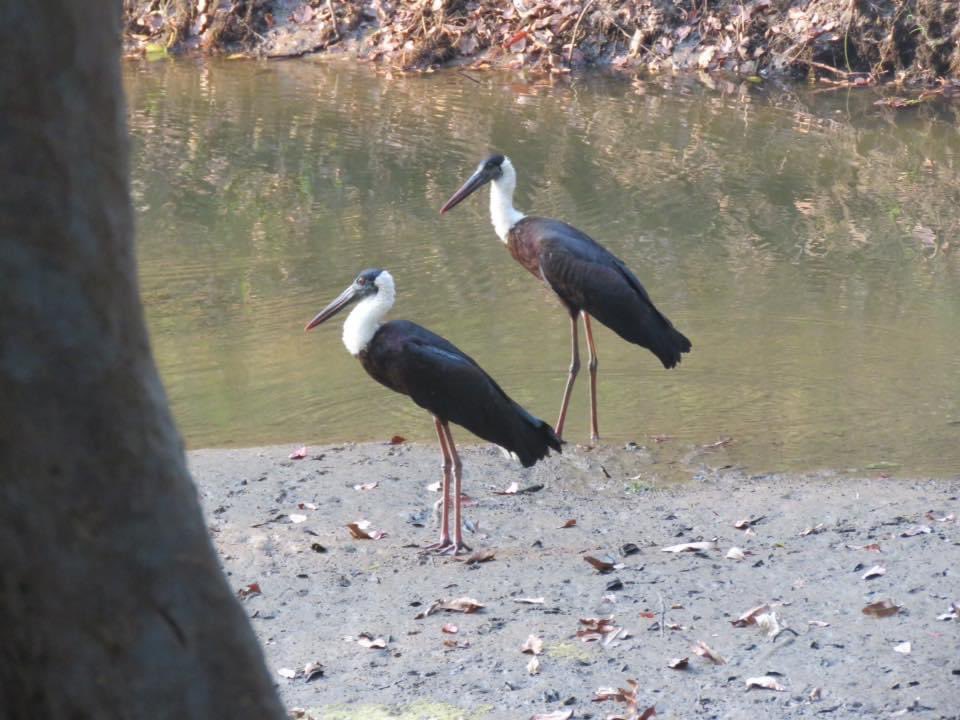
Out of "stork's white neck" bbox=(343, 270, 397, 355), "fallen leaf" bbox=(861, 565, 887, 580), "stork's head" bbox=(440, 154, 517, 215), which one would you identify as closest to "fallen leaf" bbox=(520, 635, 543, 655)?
"fallen leaf" bbox=(861, 565, 887, 580)

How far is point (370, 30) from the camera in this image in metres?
19.8

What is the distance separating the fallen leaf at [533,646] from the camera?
16.4 ft

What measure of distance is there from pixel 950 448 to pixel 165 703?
6377mm

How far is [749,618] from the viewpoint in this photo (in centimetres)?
526

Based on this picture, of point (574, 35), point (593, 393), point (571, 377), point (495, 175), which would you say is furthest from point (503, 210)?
point (574, 35)

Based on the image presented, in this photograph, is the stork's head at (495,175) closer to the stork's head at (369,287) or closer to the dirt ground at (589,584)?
the dirt ground at (589,584)

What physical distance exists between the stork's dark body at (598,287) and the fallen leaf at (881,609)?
301cm

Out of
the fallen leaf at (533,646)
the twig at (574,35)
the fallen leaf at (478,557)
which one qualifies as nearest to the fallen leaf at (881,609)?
the fallen leaf at (533,646)

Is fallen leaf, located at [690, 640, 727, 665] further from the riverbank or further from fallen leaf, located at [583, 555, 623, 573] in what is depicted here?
the riverbank

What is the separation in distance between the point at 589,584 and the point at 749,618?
74 cm

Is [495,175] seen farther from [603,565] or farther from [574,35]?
[574,35]

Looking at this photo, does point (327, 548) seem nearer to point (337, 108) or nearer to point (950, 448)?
point (950, 448)

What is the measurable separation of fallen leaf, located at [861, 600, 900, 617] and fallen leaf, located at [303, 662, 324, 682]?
6.62 feet

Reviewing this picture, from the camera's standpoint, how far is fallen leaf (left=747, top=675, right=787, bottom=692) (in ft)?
15.4
